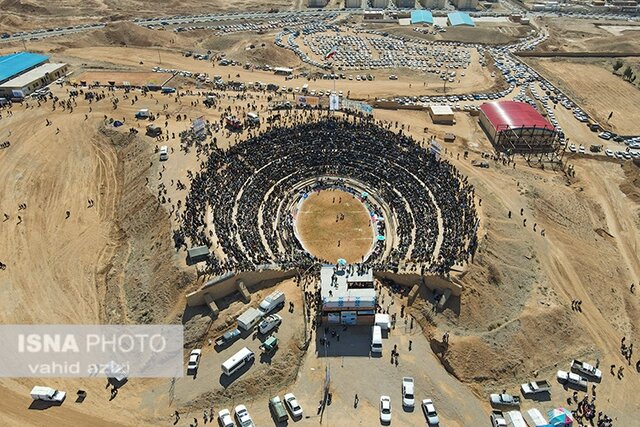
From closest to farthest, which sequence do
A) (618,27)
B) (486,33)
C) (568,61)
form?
(568,61), (486,33), (618,27)

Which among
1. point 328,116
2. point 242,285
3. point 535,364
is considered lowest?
point 535,364

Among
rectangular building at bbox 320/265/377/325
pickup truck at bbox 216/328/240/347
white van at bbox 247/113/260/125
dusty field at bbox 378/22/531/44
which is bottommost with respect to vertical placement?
pickup truck at bbox 216/328/240/347

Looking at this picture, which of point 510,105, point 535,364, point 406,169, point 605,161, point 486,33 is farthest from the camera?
point 486,33

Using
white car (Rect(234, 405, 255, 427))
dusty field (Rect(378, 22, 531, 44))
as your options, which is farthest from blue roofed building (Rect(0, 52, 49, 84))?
dusty field (Rect(378, 22, 531, 44))

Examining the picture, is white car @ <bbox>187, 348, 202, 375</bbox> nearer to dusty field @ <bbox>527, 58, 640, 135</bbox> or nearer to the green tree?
dusty field @ <bbox>527, 58, 640, 135</bbox>

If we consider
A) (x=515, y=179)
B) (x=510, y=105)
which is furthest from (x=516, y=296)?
(x=510, y=105)

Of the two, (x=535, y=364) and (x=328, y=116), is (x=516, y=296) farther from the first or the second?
(x=328, y=116)

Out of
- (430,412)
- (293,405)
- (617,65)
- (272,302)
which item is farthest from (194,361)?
(617,65)
